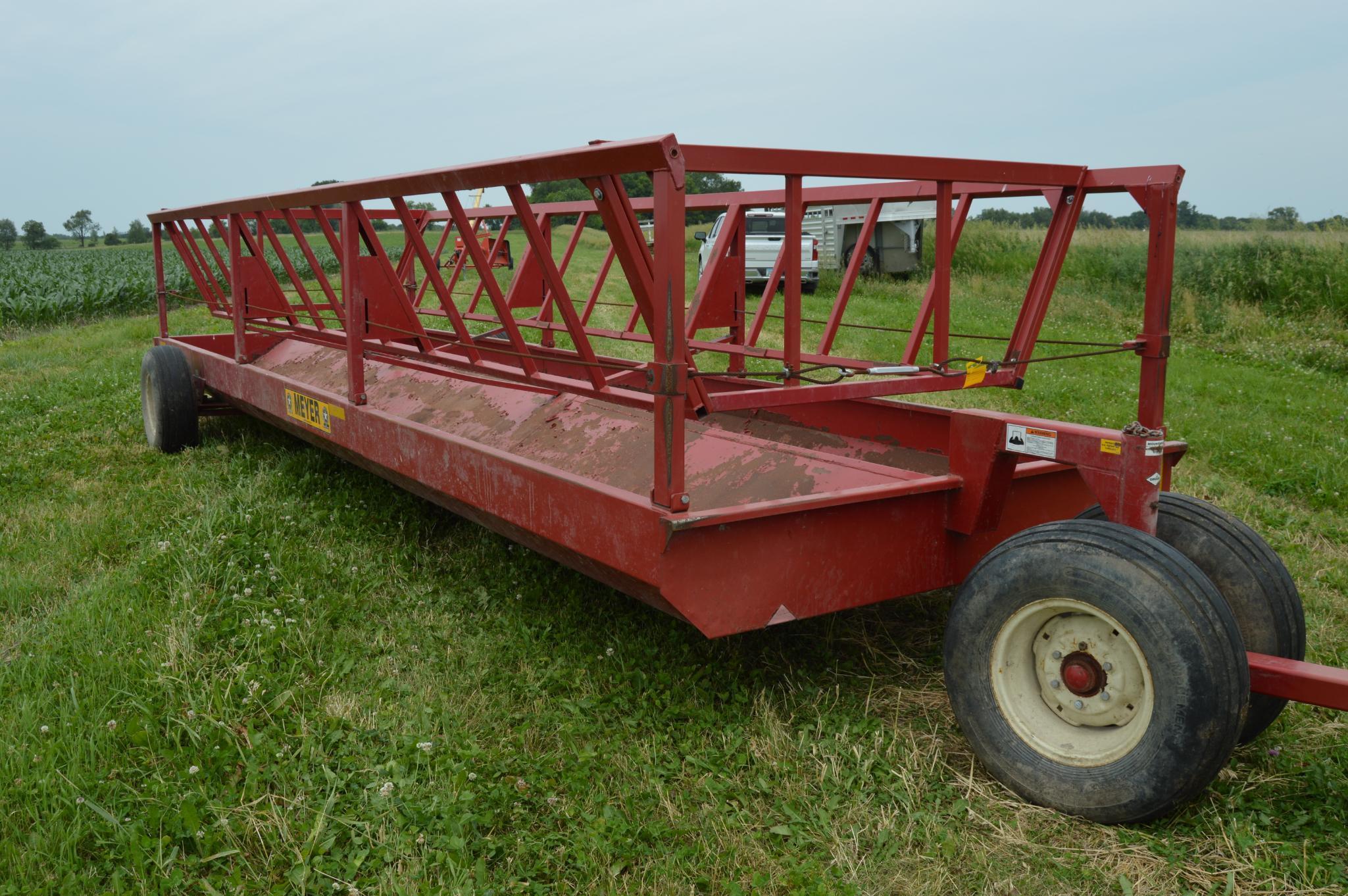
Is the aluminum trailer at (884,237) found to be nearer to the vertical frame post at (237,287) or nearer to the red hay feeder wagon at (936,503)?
the vertical frame post at (237,287)

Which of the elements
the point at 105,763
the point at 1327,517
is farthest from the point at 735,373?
the point at 1327,517

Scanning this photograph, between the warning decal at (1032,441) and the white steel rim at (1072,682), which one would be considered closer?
the white steel rim at (1072,682)

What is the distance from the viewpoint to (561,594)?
163 inches

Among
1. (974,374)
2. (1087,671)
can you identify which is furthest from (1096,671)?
(974,374)

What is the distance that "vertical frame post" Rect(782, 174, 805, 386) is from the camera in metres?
2.93

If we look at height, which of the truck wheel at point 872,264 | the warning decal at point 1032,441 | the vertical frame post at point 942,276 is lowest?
the warning decal at point 1032,441

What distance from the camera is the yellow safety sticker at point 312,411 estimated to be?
4.68 meters

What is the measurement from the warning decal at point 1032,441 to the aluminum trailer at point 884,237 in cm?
1475

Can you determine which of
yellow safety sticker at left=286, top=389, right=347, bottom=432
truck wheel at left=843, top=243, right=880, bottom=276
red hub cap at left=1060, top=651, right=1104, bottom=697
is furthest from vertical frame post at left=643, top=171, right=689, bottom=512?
truck wheel at left=843, top=243, right=880, bottom=276

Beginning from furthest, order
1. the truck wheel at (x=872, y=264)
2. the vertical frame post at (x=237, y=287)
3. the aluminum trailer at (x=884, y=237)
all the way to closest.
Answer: the truck wheel at (x=872, y=264), the aluminum trailer at (x=884, y=237), the vertical frame post at (x=237, y=287)

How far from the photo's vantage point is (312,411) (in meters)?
4.90

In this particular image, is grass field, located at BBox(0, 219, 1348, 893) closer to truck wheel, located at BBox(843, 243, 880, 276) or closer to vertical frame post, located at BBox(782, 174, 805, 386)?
vertical frame post, located at BBox(782, 174, 805, 386)

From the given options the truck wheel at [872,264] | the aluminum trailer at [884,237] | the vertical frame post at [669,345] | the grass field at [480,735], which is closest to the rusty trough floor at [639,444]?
the grass field at [480,735]

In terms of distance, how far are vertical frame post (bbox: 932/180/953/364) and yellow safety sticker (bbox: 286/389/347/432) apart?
269 cm
